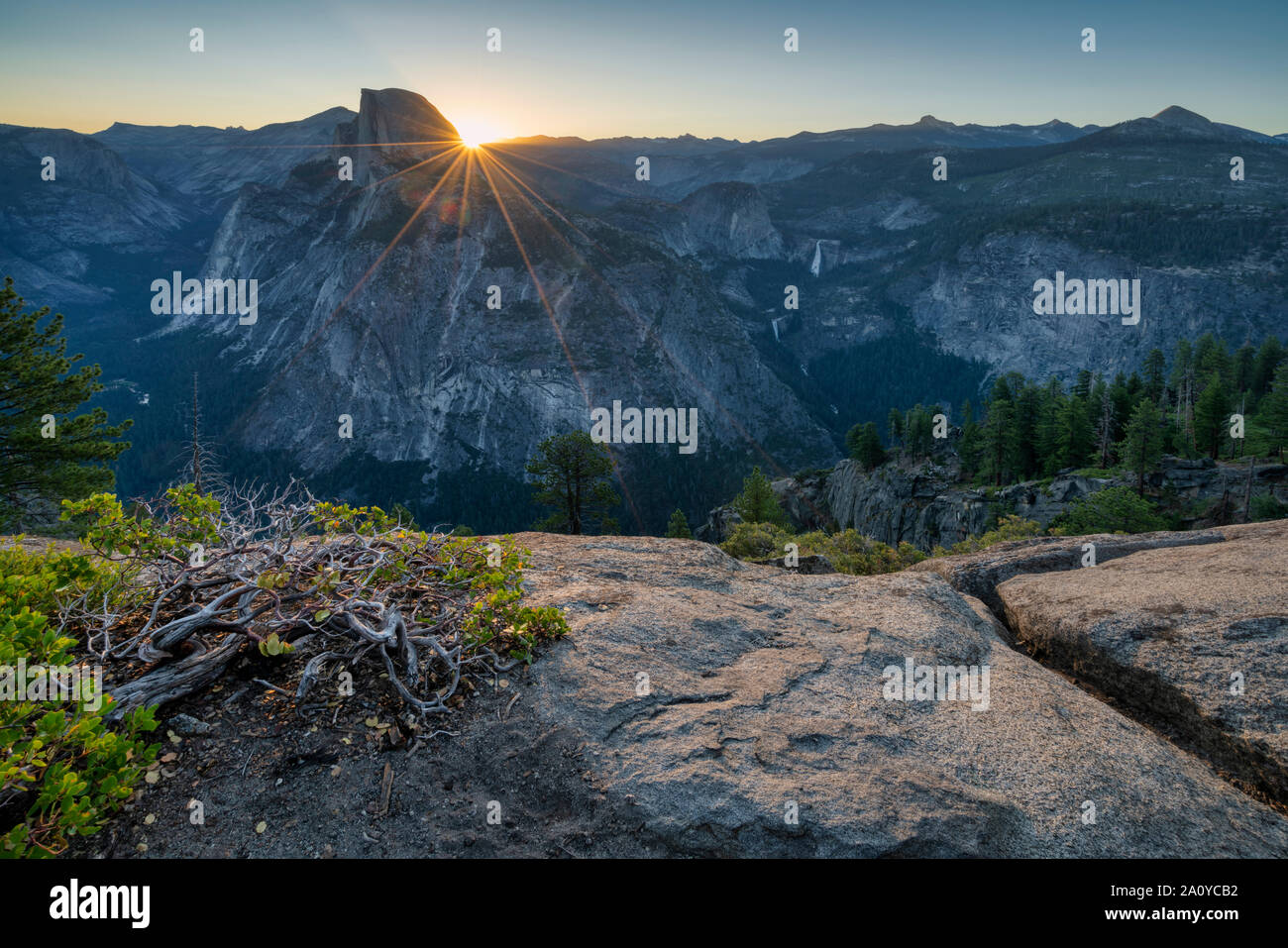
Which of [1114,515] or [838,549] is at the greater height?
[1114,515]

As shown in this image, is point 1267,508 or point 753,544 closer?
point 753,544

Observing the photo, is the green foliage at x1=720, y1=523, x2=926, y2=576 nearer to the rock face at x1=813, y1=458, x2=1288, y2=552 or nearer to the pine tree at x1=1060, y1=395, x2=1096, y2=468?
the rock face at x1=813, y1=458, x2=1288, y2=552

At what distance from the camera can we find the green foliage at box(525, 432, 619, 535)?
1559 inches

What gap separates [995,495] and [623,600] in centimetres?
7140

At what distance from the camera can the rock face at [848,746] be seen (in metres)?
5.64

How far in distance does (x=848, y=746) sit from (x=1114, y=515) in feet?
162

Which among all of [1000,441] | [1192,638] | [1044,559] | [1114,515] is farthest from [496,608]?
[1000,441]

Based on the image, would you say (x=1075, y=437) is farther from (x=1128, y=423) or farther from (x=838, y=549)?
(x=838, y=549)

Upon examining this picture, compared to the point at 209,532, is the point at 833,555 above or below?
below

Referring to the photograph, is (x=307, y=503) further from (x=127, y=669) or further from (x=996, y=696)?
(x=996, y=696)

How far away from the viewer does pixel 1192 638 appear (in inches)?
335

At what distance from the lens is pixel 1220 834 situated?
5977mm
